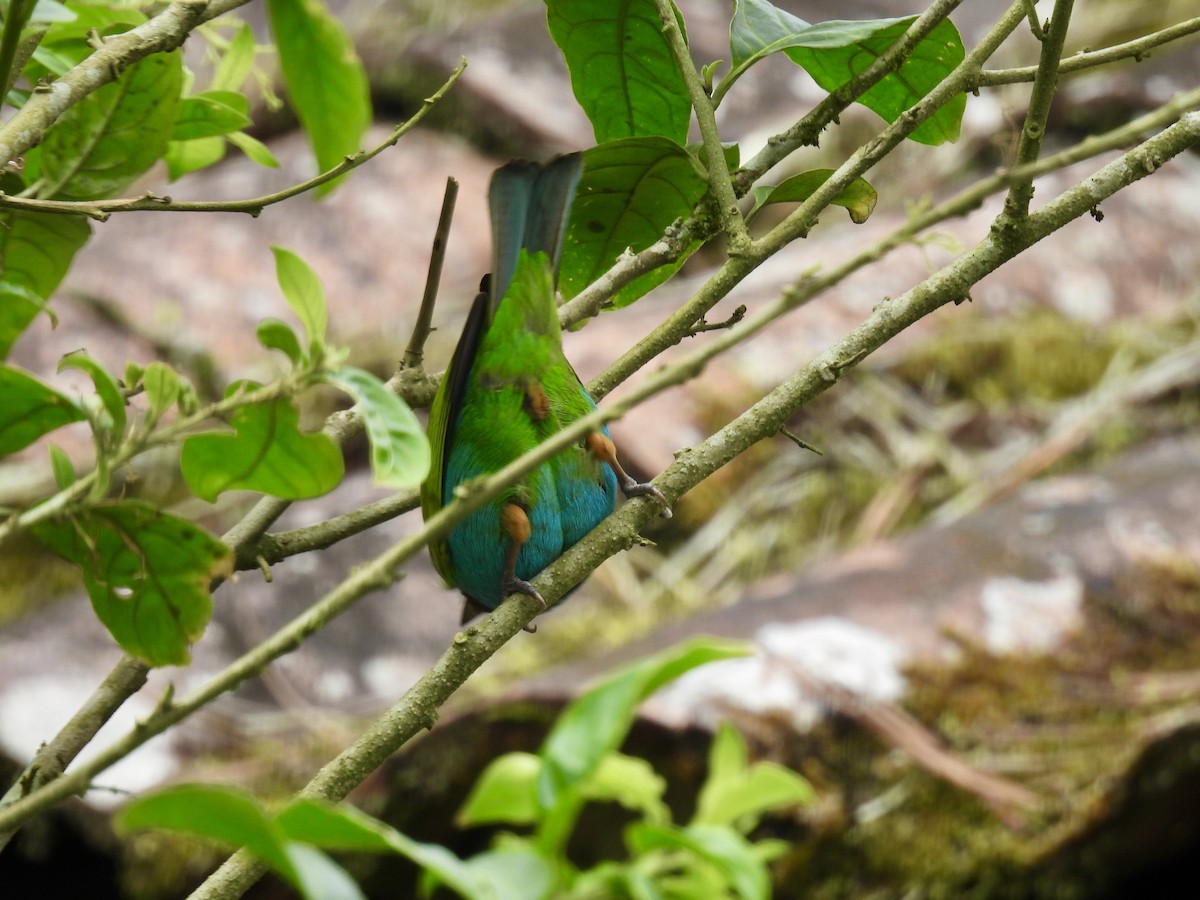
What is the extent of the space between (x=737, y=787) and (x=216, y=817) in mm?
1744

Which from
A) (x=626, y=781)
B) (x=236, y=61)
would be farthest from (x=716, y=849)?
(x=236, y=61)

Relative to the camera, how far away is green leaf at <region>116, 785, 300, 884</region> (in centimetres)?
74

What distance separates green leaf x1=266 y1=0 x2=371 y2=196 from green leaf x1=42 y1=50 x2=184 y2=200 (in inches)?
13.1

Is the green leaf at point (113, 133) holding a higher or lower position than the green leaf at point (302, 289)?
higher

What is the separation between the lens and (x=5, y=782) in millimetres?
3559

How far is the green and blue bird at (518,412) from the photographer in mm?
1836

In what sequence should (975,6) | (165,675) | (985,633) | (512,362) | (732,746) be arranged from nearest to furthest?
(512,362)
(732,746)
(985,633)
(165,675)
(975,6)

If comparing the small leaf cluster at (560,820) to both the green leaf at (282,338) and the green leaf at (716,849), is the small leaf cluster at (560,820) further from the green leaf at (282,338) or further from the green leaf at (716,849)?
the green leaf at (282,338)

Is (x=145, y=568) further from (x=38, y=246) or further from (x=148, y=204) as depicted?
(x=38, y=246)

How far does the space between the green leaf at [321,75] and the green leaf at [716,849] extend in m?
1.23

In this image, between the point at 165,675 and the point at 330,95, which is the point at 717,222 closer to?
the point at 330,95

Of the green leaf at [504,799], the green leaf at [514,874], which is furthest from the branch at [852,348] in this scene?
the green leaf at [504,799]

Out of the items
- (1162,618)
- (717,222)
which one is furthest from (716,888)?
(1162,618)

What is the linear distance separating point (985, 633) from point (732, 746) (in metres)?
1.57
